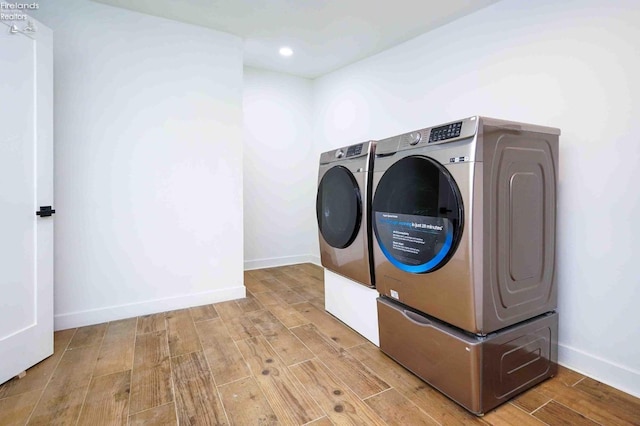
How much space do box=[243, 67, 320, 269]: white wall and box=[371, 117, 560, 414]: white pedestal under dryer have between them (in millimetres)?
2302

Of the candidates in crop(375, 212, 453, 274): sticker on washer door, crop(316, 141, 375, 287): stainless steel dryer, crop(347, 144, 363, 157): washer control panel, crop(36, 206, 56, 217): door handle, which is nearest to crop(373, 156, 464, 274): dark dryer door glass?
crop(375, 212, 453, 274): sticker on washer door

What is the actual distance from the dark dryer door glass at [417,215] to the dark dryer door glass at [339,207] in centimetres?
23

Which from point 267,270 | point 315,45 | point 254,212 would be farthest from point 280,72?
point 267,270

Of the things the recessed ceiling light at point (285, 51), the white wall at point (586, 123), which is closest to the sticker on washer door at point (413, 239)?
the white wall at point (586, 123)

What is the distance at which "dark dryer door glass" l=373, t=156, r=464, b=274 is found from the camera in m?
1.28

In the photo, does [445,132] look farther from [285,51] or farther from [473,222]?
[285,51]

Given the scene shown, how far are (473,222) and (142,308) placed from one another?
2.42 meters

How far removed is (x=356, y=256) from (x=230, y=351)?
0.97m

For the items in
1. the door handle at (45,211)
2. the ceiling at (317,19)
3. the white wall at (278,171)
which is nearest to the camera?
the door handle at (45,211)

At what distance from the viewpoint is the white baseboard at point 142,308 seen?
7.01 feet

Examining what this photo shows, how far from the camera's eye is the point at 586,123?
159 centimetres

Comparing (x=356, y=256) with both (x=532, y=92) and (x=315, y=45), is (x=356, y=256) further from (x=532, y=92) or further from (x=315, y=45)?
(x=315, y=45)

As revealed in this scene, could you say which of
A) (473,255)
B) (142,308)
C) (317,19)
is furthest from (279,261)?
Answer: (473,255)

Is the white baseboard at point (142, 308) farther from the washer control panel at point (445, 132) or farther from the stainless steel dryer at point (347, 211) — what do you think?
the washer control panel at point (445, 132)
